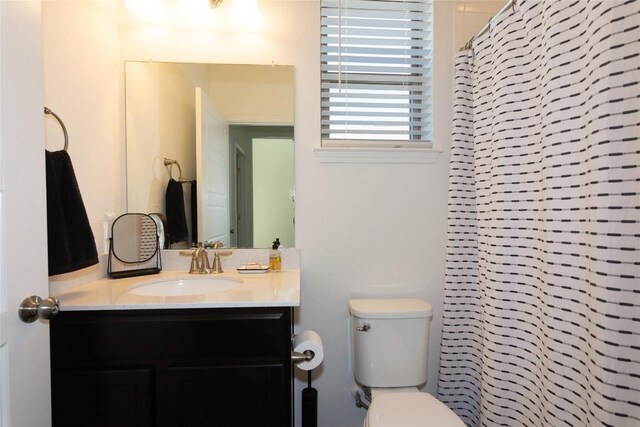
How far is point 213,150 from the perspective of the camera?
5.50 ft

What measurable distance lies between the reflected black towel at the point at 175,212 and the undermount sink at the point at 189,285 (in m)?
0.25

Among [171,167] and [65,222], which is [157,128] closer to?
[171,167]

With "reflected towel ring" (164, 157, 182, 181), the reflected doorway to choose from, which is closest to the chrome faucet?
the reflected doorway

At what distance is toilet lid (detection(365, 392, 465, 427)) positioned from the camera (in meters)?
1.14

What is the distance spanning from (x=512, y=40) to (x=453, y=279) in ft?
3.55

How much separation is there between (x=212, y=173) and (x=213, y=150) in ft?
0.39

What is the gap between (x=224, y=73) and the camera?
5.37ft

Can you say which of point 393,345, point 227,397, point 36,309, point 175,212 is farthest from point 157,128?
point 393,345

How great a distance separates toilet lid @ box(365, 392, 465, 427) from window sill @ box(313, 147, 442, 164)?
108 cm

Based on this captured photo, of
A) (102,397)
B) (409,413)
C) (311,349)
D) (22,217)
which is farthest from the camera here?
(311,349)

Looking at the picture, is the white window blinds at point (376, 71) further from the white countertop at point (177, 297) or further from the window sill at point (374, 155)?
the white countertop at point (177, 297)

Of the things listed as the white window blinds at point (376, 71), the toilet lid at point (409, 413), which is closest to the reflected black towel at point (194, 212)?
the white window blinds at point (376, 71)

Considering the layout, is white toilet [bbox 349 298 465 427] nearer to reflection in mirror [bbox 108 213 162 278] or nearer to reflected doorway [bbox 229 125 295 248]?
reflected doorway [bbox 229 125 295 248]

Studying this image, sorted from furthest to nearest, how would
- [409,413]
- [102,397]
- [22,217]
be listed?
[409,413], [102,397], [22,217]
